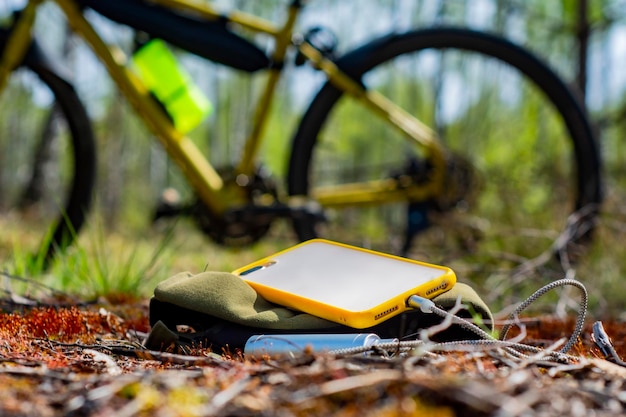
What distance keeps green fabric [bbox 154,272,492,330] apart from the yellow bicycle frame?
159 cm

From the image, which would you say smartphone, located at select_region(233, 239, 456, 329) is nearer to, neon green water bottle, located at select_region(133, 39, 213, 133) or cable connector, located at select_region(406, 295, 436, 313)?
cable connector, located at select_region(406, 295, 436, 313)

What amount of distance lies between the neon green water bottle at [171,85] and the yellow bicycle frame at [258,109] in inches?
1.9

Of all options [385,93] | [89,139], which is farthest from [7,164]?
[89,139]

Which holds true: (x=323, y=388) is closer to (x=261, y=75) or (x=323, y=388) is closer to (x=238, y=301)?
(x=238, y=301)

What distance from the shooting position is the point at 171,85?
2822 millimetres

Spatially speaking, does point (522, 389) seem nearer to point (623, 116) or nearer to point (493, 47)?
point (493, 47)

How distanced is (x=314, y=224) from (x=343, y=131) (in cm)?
1744

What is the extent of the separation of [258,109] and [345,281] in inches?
71.9

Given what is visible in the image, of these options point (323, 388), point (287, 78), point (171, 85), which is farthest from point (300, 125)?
point (287, 78)

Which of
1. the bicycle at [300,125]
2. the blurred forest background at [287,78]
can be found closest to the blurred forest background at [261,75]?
the blurred forest background at [287,78]

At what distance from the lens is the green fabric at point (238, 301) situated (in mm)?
1203

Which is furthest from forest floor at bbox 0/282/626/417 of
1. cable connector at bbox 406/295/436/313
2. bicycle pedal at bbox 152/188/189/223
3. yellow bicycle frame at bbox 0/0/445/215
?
bicycle pedal at bbox 152/188/189/223

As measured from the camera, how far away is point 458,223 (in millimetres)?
2994

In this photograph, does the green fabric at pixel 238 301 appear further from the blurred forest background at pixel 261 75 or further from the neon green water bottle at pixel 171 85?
the blurred forest background at pixel 261 75
